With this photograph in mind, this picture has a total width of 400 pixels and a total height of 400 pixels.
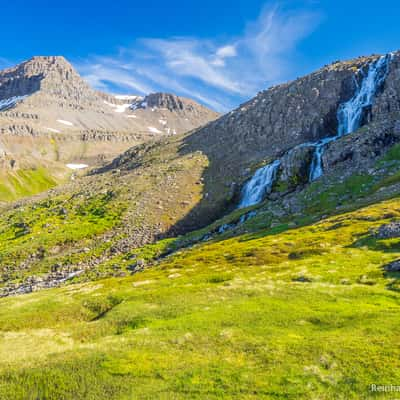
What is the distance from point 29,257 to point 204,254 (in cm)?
5193

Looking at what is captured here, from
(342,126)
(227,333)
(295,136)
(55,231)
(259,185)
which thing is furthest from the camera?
(295,136)

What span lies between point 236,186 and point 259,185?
30.6 feet

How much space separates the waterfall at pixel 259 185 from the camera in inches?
3782

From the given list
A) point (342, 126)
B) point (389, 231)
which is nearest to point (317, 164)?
point (342, 126)

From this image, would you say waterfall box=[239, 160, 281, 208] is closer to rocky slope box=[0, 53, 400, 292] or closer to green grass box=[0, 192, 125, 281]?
rocky slope box=[0, 53, 400, 292]

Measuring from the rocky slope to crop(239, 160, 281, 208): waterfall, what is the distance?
1.09 meters

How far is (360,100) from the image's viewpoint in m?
114

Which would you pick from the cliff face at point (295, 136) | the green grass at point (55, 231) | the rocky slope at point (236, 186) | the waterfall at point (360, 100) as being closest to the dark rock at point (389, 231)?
the rocky slope at point (236, 186)

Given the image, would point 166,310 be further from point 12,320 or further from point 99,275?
point 99,275

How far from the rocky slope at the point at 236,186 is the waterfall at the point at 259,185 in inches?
43.1

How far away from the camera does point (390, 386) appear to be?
50.0ft

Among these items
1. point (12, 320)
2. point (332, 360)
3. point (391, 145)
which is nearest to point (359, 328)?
point (332, 360)

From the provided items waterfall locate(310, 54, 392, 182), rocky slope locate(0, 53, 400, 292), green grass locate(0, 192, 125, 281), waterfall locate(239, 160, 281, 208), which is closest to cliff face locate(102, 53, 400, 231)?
rocky slope locate(0, 53, 400, 292)

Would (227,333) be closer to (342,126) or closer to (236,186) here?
(236,186)
